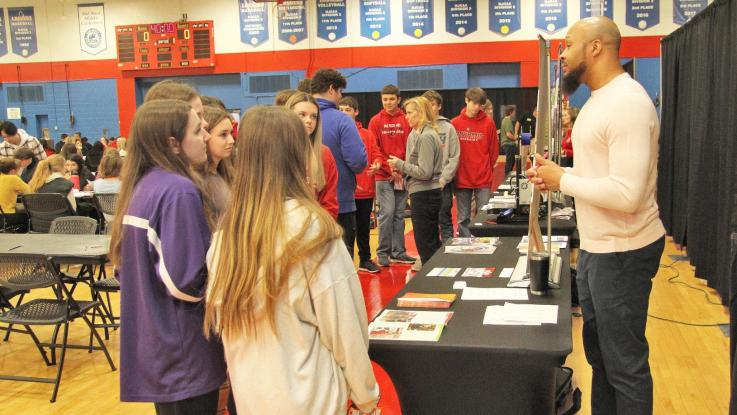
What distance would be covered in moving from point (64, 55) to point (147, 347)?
14.8m

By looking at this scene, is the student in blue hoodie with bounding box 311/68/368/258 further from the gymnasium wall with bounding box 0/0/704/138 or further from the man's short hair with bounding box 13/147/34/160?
the gymnasium wall with bounding box 0/0/704/138

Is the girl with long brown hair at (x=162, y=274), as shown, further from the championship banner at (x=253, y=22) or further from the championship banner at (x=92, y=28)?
the championship banner at (x=92, y=28)

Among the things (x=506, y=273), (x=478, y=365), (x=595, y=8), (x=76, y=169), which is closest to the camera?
(x=478, y=365)

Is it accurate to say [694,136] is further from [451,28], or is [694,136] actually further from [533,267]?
[451,28]

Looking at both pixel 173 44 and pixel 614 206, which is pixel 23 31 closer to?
pixel 173 44

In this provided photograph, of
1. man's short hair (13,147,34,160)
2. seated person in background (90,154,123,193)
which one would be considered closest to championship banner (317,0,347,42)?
man's short hair (13,147,34,160)

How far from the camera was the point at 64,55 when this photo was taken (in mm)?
14727

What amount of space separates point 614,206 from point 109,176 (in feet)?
17.2

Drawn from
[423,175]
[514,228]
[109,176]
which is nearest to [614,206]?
[514,228]

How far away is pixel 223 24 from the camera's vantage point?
1398 centimetres

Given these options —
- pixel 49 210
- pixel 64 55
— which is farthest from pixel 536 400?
pixel 64 55

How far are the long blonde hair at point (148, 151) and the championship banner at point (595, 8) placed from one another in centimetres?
1154

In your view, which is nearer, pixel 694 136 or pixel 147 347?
pixel 147 347

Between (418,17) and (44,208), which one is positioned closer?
(44,208)
